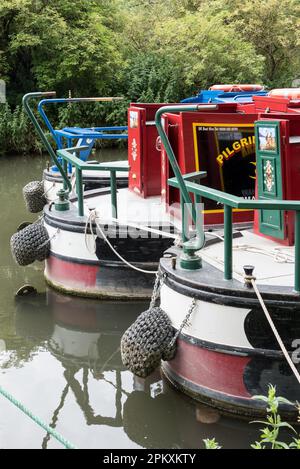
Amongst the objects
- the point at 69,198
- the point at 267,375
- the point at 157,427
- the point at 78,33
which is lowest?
the point at 157,427

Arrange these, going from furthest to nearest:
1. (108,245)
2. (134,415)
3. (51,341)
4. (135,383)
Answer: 1. (108,245)
2. (51,341)
3. (135,383)
4. (134,415)

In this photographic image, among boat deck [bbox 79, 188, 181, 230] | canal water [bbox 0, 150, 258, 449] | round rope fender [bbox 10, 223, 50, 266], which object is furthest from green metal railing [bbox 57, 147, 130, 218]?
canal water [bbox 0, 150, 258, 449]

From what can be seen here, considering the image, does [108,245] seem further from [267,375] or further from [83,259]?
[267,375]

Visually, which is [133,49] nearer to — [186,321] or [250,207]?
[186,321]

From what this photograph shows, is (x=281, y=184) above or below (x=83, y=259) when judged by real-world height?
above

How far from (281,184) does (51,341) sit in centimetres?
252

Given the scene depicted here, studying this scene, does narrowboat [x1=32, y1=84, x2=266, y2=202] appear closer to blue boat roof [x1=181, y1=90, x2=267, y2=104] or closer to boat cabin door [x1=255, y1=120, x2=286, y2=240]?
blue boat roof [x1=181, y1=90, x2=267, y2=104]

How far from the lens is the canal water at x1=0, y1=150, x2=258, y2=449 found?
15.1ft

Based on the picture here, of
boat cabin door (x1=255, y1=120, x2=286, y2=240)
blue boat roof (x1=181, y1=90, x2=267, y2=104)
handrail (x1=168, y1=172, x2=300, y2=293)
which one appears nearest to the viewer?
handrail (x1=168, y1=172, x2=300, y2=293)

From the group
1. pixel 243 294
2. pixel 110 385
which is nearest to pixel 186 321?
pixel 243 294

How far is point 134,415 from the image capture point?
4.95m

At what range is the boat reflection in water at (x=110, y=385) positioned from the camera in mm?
4629

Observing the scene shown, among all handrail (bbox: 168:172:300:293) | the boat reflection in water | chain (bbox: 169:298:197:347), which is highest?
handrail (bbox: 168:172:300:293)

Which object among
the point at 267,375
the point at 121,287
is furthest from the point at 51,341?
the point at 267,375
